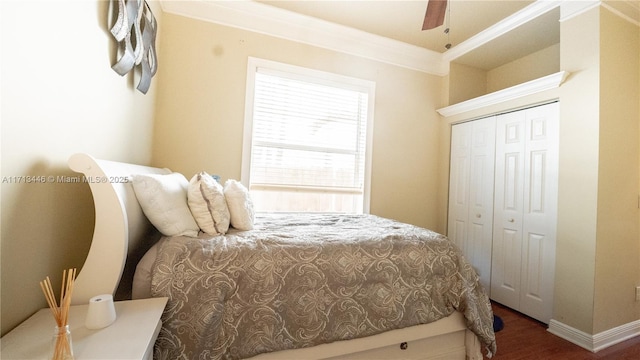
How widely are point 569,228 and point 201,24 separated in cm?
373

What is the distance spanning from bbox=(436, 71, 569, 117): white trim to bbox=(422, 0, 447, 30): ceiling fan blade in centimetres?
134

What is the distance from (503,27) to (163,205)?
3.46m

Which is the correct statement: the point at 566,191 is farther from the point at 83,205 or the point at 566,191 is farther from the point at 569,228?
the point at 83,205

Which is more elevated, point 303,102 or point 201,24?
point 201,24

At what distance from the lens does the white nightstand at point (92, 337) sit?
744 mm

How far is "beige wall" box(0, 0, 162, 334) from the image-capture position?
0.81 m

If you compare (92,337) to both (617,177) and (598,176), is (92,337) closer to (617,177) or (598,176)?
(598,176)

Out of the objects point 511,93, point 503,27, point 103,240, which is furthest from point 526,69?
point 103,240

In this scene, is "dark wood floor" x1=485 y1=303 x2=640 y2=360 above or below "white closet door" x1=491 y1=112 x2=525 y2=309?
below

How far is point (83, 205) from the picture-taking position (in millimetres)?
1217

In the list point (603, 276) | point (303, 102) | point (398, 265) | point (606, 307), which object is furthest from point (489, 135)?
point (398, 265)

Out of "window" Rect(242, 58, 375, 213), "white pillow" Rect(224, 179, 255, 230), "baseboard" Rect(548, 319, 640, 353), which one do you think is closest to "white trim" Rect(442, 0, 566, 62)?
"window" Rect(242, 58, 375, 213)

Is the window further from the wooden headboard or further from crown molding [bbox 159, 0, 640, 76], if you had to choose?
the wooden headboard

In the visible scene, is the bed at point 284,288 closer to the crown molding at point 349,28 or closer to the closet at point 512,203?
the closet at point 512,203
